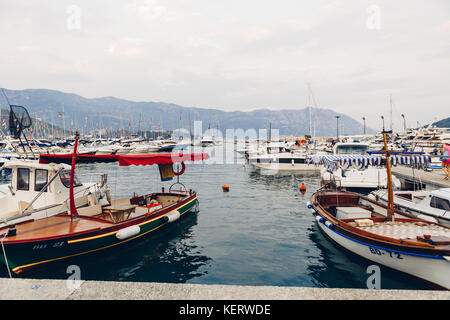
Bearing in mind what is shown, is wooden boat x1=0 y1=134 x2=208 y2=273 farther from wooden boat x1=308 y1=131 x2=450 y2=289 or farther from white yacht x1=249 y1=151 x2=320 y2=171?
white yacht x1=249 y1=151 x2=320 y2=171

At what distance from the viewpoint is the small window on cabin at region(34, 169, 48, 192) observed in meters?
13.2

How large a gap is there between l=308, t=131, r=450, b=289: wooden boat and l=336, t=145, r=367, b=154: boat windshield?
1868 cm

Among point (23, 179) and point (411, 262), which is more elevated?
point (23, 179)

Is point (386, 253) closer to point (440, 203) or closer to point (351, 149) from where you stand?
point (440, 203)

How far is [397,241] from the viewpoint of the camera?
369 inches

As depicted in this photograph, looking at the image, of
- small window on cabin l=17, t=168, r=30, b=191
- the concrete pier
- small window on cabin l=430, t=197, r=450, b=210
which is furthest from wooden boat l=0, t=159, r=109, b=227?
small window on cabin l=430, t=197, r=450, b=210

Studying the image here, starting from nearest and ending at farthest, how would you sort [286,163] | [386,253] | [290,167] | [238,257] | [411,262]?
[411,262] < [386,253] < [238,257] < [290,167] < [286,163]

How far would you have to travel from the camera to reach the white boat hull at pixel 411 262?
28.6 ft

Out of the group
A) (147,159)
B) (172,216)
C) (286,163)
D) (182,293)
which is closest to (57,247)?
(147,159)

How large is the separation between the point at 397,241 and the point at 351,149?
24.3 metres

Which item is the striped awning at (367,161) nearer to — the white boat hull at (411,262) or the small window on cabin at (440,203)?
the small window on cabin at (440,203)

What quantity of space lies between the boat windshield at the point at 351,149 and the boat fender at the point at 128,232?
26435 millimetres
